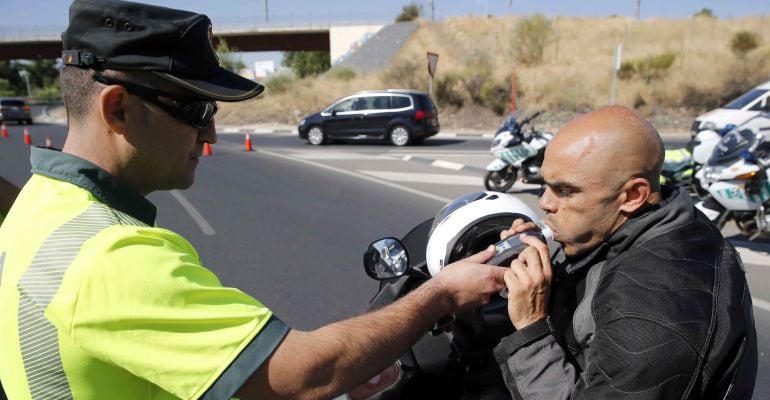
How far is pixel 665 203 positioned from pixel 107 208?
1536 mm

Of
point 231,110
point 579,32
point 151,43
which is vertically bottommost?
point 231,110

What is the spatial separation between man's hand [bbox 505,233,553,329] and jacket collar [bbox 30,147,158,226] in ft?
3.55

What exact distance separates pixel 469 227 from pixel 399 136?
1532cm

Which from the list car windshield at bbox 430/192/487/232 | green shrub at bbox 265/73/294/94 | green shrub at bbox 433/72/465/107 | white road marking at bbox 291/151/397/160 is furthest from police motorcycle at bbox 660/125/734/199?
green shrub at bbox 265/73/294/94

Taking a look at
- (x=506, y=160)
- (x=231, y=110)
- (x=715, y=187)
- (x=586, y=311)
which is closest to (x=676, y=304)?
(x=586, y=311)

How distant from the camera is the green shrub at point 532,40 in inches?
1410

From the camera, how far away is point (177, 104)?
144cm

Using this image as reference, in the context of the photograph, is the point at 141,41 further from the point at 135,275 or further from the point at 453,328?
the point at 453,328

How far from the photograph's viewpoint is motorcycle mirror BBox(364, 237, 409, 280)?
88.9 inches

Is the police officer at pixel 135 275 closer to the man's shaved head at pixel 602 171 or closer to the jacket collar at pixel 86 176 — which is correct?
the jacket collar at pixel 86 176

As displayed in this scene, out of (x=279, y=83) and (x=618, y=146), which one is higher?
(x=618, y=146)

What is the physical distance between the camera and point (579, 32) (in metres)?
45.7

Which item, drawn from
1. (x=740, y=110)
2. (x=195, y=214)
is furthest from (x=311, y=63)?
(x=195, y=214)

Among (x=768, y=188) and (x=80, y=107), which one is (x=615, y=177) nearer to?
(x=80, y=107)
